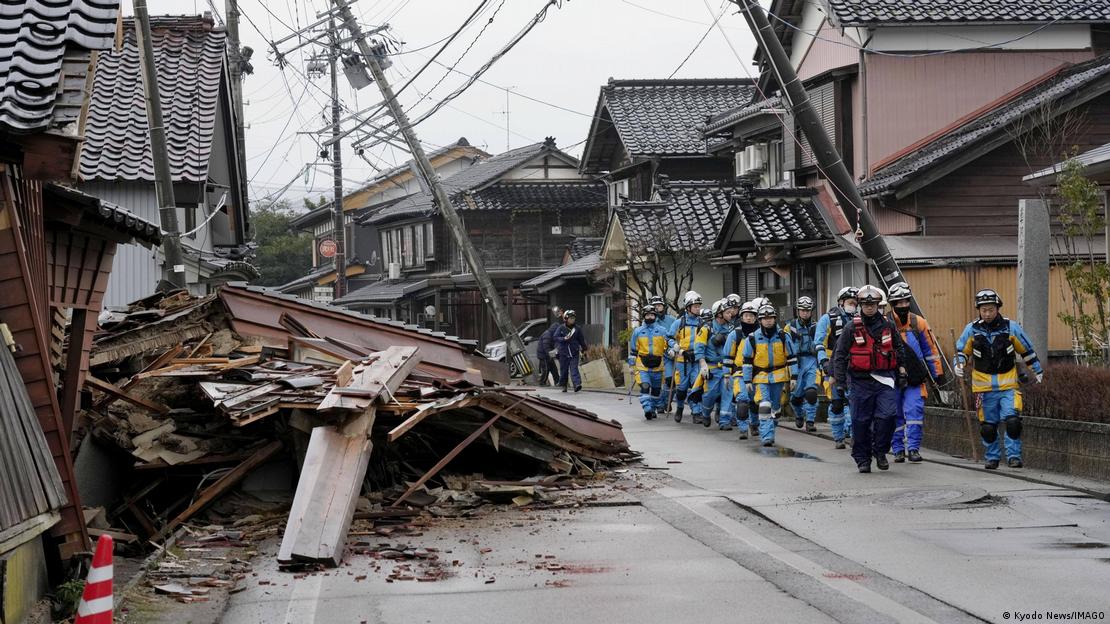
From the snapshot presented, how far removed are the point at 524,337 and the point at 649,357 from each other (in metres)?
20.9

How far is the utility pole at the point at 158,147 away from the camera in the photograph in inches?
653

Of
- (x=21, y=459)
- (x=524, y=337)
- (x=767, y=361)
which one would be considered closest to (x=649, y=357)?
(x=767, y=361)

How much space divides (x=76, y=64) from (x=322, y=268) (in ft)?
187

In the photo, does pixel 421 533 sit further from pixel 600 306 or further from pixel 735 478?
pixel 600 306

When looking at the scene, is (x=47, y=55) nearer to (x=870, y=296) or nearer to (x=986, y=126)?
(x=870, y=296)

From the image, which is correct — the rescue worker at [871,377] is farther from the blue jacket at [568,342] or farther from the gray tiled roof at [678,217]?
the gray tiled roof at [678,217]

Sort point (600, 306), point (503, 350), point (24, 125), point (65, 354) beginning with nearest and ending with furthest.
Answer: point (24, 125) → point (65, 354) → point (503, 350) → point (600, 306)

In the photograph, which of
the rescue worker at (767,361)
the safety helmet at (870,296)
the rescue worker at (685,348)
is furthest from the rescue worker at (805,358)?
the safety helmet at (870,296)

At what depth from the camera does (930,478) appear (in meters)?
13.0

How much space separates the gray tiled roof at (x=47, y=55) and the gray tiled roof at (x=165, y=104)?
40.3 feet

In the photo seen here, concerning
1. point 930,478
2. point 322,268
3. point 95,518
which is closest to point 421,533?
point 95,518

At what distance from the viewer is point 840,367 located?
14.0 metres

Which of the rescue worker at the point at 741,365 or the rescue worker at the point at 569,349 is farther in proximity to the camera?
the rescue worker at the point at 569,349

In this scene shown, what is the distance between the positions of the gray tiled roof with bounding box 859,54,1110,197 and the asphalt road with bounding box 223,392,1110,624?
1049 cm
